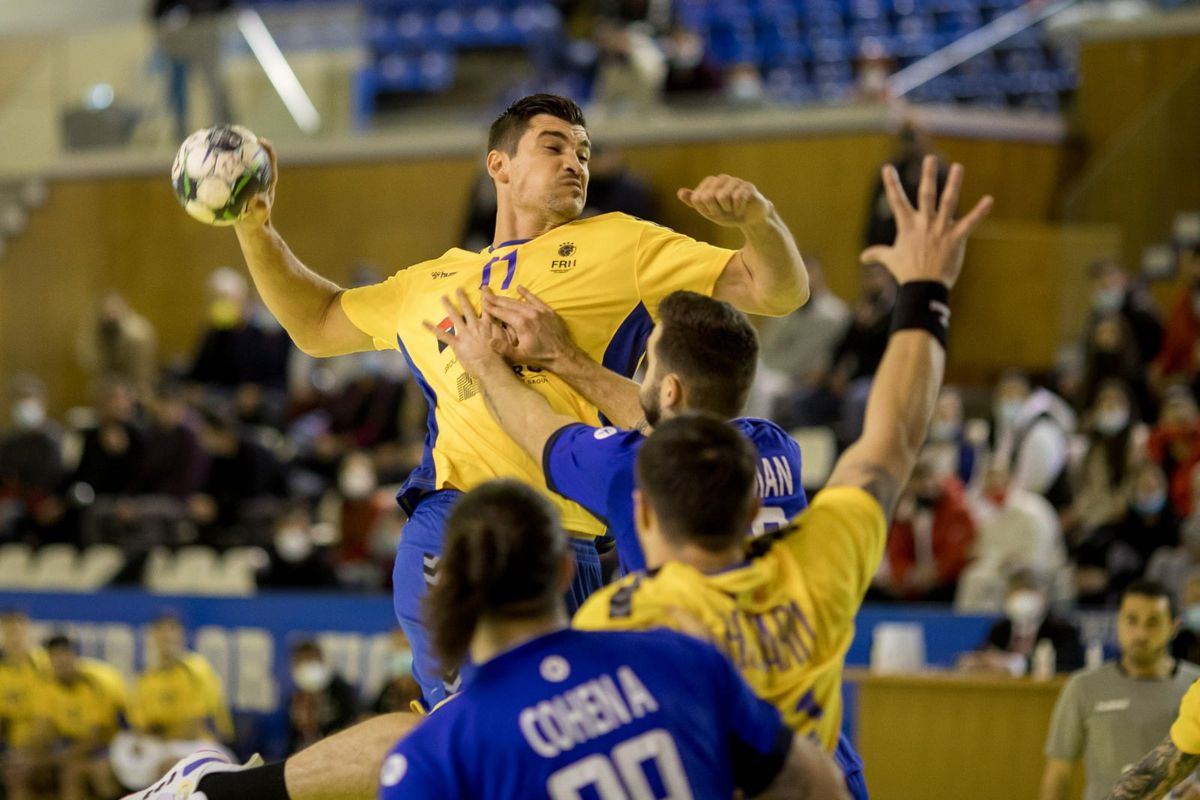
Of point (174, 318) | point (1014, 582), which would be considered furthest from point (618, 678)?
point (174, 318)

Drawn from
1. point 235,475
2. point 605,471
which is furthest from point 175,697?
point 605,471

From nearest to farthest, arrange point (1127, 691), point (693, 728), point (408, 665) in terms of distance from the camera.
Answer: point (693, 728), point (1127, 691), point (408, 665)

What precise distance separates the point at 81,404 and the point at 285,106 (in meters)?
4.34

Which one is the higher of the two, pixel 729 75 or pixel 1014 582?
pixel 729 75

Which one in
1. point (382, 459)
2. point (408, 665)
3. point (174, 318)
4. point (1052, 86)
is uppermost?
point (1052, 86)

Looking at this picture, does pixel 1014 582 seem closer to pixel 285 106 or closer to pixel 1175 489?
pixel 1175 489

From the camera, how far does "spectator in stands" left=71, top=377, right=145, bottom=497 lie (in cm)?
1605

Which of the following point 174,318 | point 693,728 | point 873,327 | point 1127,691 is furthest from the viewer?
point 174,318

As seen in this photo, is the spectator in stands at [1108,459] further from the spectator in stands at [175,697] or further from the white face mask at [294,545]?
the spectator in stands at [175,697]

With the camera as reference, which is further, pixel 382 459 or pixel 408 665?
pixel 382 459

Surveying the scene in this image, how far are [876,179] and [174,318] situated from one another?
27.7 feet

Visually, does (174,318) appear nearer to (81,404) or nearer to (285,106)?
(81,404)

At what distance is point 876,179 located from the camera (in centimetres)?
1666

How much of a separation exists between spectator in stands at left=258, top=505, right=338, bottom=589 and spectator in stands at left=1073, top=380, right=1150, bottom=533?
19.0 feet
